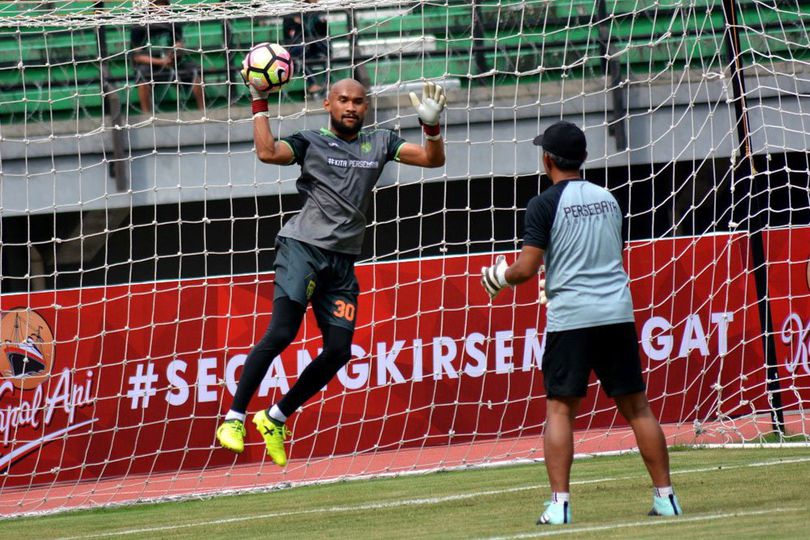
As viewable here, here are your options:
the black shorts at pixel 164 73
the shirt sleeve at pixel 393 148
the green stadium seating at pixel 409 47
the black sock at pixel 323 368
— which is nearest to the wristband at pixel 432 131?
the shirt sleeve at pixel 393 148

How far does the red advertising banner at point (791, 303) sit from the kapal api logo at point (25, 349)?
247 inches

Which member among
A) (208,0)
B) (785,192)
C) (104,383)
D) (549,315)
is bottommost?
(104,383)

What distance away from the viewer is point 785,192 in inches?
516

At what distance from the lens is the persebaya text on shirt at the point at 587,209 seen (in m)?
5.19

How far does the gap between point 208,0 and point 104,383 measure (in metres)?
4.85

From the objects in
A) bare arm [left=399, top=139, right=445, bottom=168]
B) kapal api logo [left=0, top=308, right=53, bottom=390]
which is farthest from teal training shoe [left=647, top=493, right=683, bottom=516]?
kapal api logo [left=0, top=308, right=53, bottom=390]

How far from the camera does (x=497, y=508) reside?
6320 mm

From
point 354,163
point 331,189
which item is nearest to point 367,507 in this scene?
point 331,189

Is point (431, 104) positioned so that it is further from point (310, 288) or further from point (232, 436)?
point (232, 436)

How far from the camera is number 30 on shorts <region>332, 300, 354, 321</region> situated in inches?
265

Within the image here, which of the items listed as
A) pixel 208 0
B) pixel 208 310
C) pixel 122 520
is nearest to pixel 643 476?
pixel 122 520

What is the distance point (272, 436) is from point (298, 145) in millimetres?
1602

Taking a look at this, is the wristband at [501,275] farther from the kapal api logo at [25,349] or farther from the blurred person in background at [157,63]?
the blurred person in background at [157,63]

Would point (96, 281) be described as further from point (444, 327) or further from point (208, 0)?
point (444, 327)
